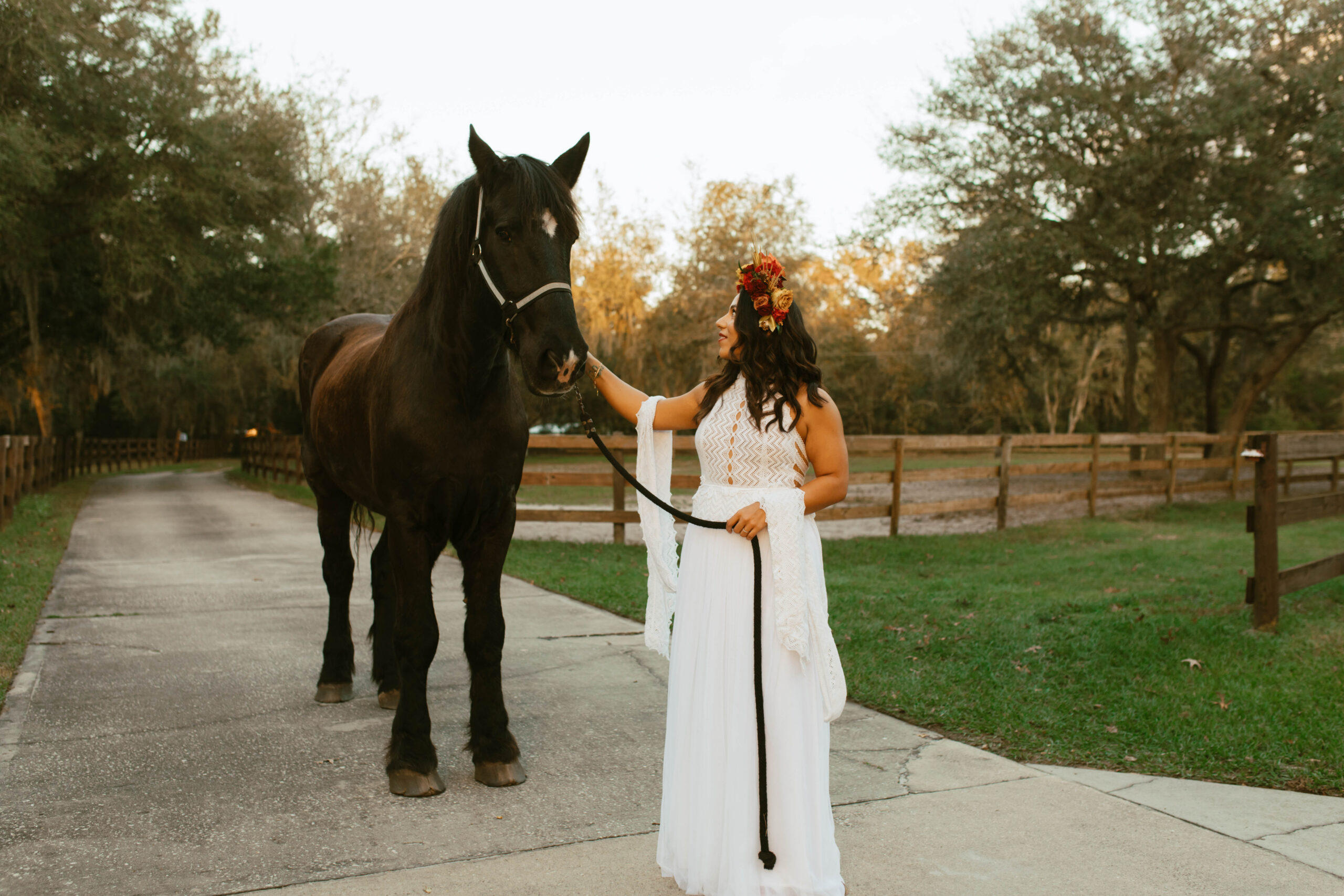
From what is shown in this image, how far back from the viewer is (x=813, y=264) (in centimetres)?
→ 2856

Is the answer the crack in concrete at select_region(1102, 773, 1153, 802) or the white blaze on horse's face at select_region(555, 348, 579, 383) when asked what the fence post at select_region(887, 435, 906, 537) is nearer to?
the crack in concrete at select_region(1102, 773, 1153, 802)

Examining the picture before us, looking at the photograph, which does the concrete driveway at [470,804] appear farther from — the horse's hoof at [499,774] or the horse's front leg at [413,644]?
the horse's front leg at [413,644]

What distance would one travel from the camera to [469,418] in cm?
336

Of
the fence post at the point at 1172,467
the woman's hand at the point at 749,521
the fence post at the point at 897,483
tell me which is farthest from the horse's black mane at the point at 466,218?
the fence post at the point at 1172,467

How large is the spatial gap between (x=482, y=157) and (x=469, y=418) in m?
0.92

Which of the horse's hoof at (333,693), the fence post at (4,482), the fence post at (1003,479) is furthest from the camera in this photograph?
the fence post at (1003,479)

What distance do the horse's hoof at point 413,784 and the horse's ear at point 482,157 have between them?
208 cm

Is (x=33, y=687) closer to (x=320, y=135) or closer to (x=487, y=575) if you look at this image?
(x=487, y=575)

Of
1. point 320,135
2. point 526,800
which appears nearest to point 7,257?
point 320,135

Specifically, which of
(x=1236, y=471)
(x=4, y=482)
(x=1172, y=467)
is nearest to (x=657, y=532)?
(x=4, y=482)

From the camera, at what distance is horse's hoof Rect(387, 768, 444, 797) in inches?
126

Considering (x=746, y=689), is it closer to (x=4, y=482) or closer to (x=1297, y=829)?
(x=1297, y=829)

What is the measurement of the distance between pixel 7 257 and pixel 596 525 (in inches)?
384

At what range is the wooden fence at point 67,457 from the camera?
36.7 feet
